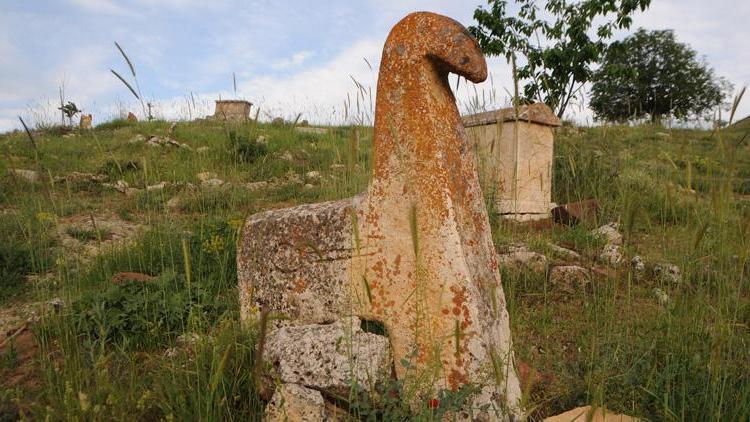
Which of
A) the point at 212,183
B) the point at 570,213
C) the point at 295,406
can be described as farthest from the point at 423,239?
the point at 212,183

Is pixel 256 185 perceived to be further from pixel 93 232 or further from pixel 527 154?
pixel 527 154

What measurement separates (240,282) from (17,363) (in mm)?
1308

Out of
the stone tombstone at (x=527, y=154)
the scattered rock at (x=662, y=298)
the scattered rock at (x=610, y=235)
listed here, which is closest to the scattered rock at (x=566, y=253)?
the scattered rock at (x=610, y=235)

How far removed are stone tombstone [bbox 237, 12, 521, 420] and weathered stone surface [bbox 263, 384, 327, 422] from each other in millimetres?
335

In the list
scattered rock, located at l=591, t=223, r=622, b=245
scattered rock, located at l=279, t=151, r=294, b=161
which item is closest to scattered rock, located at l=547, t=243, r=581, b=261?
scattered rock, located at l=591, t=223, r=622, b=245

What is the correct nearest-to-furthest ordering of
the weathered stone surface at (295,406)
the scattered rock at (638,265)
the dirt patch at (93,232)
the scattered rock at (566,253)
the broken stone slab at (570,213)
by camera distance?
the weathered stone surface at (295,406), the scattered rock at (638,265), the scattered rock at (566,253), the dirt patch at (93,232), the broken stone slab at (570,213)

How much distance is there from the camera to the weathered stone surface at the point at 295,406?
1825mm

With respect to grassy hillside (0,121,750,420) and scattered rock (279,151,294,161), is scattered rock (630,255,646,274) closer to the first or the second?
grassy hillside (0,121,750,420)

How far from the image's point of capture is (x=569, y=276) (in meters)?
3.68

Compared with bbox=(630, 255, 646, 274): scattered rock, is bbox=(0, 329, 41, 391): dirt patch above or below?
below

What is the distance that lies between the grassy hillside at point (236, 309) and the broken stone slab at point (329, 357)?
134 mm

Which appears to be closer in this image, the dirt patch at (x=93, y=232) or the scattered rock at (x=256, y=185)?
the dirt patch at (x=93, y=232)

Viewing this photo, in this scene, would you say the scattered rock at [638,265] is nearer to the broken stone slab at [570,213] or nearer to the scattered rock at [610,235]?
the scattered rock at [610,235]

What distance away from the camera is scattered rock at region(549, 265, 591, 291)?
144 inches
